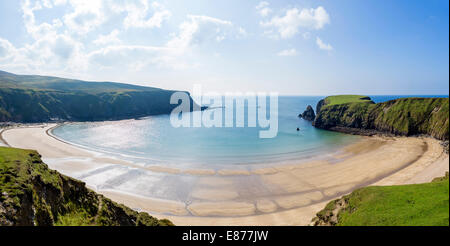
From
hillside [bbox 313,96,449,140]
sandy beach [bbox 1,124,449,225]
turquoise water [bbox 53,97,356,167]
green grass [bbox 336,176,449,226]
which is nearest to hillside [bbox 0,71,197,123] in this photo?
turquoise water [bbox 53,97,356,167]

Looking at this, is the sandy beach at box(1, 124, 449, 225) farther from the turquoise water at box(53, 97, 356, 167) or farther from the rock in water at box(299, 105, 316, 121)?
the rock in water at box(299, 105, 316, 121)

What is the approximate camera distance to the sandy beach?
86.8 feet

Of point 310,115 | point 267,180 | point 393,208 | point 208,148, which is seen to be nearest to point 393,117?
point 310,115

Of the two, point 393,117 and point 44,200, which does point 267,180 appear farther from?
point 393,117

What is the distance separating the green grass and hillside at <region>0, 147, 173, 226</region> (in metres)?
18.1

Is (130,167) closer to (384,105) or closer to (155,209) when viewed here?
(155,209)

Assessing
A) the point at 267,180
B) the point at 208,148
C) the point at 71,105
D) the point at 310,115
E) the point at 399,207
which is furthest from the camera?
the point at 310,115

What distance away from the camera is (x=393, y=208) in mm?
15836

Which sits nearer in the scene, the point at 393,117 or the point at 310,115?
the point at 393,117

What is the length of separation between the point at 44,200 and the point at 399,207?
82.2ft

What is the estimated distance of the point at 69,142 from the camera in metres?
64.6

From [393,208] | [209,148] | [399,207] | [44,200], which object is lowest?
[209,148]

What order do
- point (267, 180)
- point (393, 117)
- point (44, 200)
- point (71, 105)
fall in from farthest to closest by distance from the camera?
point (71, 105)
point (393, 117)
point (267, 180)
point (44, 200)
